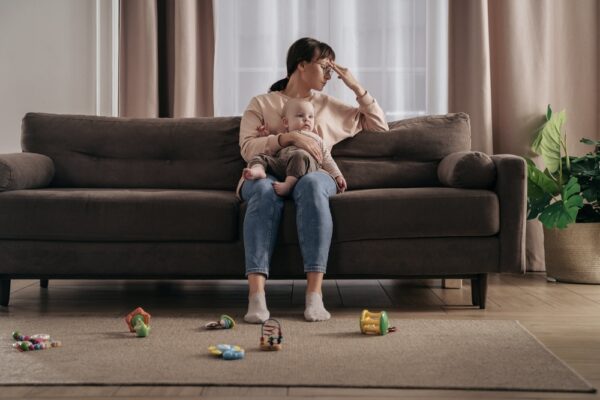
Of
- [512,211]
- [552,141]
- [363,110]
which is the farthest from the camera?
[552,141]

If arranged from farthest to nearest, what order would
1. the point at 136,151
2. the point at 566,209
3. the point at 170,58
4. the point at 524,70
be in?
the point at 170,58, the point at 524,70, the point at 566,209, the point at 136,151

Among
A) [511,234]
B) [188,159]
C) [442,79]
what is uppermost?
[442,79]

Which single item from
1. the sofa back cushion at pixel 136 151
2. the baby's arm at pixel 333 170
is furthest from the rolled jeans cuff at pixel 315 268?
the sofa back cushion at pixel 136 151

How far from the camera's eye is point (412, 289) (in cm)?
342

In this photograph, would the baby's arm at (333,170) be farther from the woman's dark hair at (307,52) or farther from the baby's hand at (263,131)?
the woman's dark hair at (307,52)

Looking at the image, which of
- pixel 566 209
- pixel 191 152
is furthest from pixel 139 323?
pixel 566 209

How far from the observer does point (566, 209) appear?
355 centimetres

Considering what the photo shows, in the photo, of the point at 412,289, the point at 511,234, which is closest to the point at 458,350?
the point at 511,234

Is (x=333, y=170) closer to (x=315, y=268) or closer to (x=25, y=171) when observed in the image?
(x=315, y=268)

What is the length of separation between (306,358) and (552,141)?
230 cm

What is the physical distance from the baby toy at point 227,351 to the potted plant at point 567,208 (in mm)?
2034

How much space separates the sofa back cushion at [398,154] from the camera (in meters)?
3.30

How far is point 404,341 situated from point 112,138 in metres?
1.74

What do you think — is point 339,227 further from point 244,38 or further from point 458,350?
point 244,38
